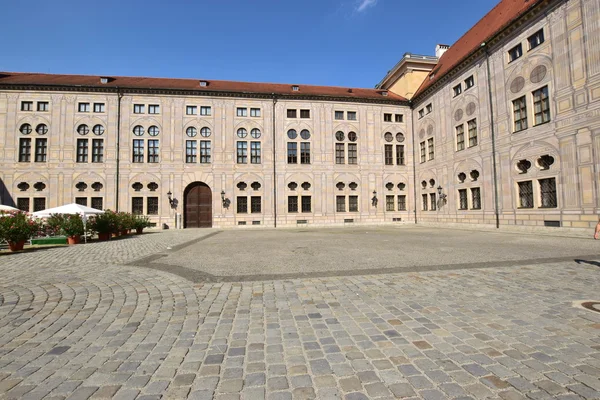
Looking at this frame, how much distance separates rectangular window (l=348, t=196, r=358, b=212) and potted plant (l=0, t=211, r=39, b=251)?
85.8ft

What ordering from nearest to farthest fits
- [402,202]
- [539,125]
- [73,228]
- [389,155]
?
[73,228] < [539,125] < [402,202] < [389,155]

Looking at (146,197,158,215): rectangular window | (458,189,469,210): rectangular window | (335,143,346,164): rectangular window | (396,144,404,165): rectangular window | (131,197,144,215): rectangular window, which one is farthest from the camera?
(396,144,404,165): rectangular window

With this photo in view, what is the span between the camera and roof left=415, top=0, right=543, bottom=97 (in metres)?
23.9

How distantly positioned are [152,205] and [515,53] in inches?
1319

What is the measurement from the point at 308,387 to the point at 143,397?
1.32m

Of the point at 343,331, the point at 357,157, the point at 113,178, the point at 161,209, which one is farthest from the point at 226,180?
the point at 343,331

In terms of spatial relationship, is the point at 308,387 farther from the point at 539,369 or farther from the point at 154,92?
the point at 154,92

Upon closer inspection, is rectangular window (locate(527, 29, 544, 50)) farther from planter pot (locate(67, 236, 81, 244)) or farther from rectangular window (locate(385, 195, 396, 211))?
planter pot (locate(67, 236, 81, 244))

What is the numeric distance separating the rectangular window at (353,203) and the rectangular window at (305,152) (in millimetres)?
6324

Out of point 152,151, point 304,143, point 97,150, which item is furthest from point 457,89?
point 97,150

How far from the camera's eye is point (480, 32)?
28.6 meters

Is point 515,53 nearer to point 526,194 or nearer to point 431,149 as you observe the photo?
point 526,194

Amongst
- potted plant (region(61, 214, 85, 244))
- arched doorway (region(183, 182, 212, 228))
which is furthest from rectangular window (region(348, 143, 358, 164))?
potted plant (region(61, 214, 85, 244))

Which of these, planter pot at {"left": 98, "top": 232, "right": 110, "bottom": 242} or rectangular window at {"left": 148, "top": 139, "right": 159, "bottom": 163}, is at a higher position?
rectangular window at {"left": 148, "top": 139, "right": 159, "bottom": 163}
